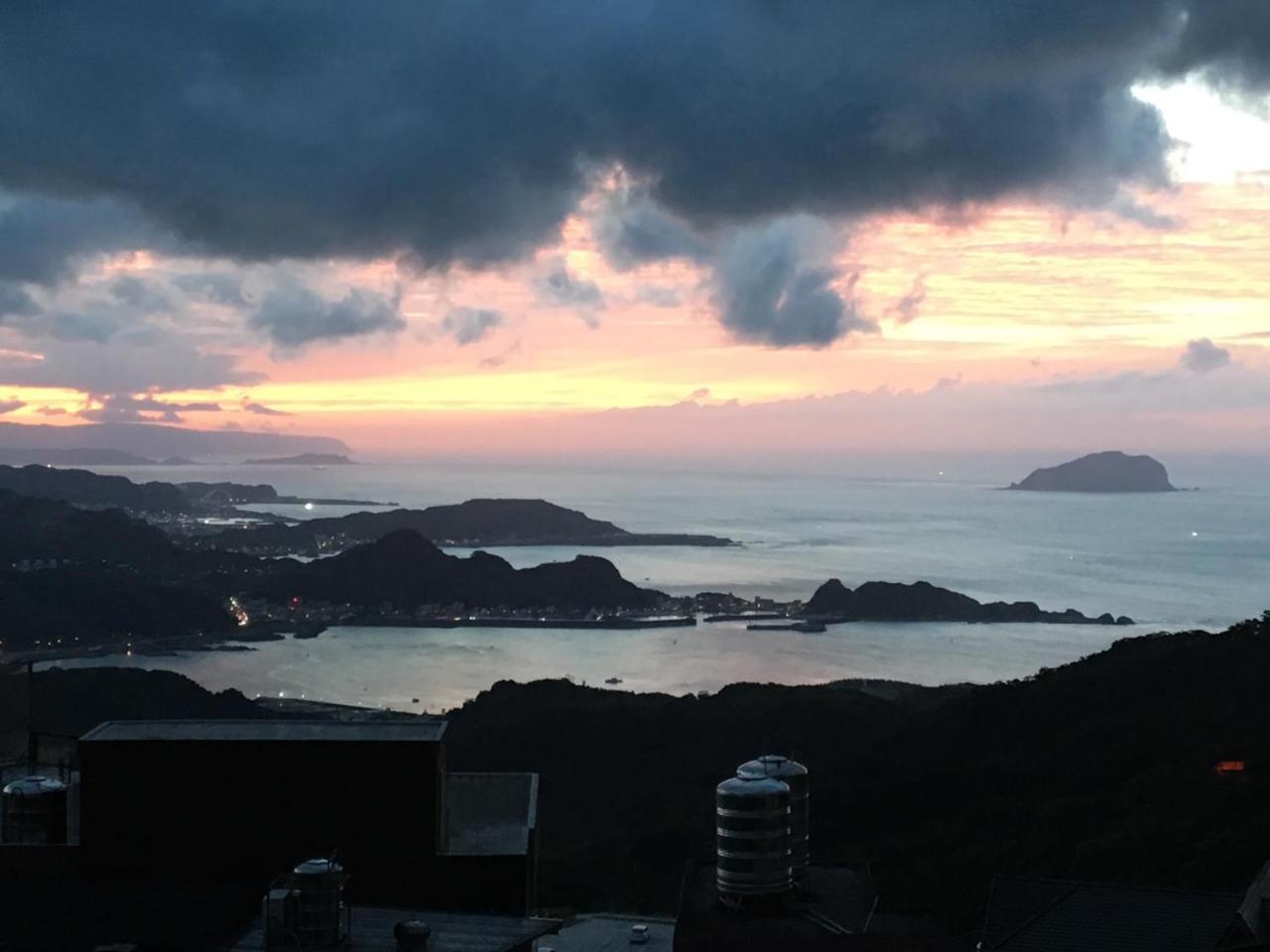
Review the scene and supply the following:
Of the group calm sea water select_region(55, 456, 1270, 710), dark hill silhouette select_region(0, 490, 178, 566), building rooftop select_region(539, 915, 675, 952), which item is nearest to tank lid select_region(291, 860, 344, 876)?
building rooftop select_region(539, 915, 675, 952)

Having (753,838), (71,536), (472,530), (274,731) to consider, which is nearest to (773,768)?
(753,838)

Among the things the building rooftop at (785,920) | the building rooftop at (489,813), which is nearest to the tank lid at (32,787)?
the building rooftop at (489,813)

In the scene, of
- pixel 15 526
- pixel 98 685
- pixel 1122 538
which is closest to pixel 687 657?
pixel 98 685

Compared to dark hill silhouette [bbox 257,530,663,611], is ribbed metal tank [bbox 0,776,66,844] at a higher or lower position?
higher

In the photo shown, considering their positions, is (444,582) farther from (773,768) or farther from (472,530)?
(773,768)

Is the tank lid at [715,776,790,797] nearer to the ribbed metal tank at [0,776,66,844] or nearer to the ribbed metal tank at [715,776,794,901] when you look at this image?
the ribbed metal tank at [715,776,794,901]

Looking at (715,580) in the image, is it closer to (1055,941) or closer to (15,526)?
(15,526)
